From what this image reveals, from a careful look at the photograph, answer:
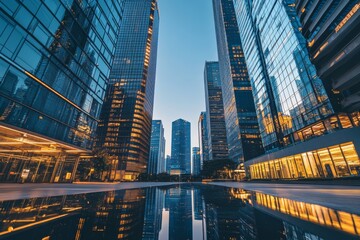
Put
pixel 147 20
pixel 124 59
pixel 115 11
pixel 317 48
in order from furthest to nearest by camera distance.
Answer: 1. pixel 147 20
2. pixel 124 59
3. pixel 115 11
4. pixel 317 48

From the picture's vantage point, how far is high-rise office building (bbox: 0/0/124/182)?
43.2ft

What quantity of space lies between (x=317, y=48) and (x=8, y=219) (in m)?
41.6

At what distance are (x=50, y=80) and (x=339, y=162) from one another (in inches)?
1493

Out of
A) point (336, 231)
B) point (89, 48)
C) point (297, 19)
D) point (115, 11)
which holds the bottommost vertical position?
point (336, 231)

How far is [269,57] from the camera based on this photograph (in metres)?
43.6

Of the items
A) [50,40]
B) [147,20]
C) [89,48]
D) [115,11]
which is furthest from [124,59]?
[50,40]

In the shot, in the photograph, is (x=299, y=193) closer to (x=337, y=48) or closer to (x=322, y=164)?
(x=322, y=164)

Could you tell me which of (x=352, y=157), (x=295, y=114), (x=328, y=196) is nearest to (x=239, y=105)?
(x=295, y=114)

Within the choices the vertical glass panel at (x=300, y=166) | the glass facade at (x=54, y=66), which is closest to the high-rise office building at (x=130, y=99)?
the glass facade at (x=54, y=66)

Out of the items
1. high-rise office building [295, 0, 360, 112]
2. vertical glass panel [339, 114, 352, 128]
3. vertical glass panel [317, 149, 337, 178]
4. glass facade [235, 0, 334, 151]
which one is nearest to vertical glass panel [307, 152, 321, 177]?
vertical glass panel [317, 149, 337, 178]

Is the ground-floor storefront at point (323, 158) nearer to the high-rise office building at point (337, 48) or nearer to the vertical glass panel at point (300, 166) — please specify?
the vertical glass panel at point (300, 166)

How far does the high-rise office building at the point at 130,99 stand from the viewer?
89750mm

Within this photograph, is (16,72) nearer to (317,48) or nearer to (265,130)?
(317,48)

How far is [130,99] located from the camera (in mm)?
100438
